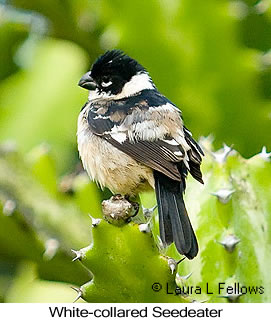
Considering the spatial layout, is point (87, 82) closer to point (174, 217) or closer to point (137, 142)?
point (137, 142)

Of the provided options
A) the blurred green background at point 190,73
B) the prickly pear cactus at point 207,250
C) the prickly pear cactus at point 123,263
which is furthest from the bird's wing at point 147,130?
the blurred green background at point 190,73

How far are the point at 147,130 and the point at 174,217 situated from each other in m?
0.29

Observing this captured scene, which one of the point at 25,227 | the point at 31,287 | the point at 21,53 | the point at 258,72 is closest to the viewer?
the point at 25,227

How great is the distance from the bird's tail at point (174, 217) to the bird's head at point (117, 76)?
329mm

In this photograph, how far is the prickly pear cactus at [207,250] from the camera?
2125 millimetres

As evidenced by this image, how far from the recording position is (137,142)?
255 centimetres

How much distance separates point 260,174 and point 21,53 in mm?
2062

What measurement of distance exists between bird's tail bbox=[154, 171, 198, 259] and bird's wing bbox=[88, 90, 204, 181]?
8cm

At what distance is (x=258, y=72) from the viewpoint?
11.6 feet

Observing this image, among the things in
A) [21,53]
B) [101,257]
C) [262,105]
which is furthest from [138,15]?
[101,257]

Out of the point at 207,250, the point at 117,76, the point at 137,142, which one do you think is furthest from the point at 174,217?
the point at 117,76

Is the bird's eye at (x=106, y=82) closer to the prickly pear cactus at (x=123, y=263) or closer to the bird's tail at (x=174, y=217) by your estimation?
the bird's tail at (x=174, y=217)

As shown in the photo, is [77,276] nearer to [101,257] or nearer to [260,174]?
[260,174]

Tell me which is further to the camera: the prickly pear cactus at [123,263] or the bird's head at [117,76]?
the bird's head at [117,76]
